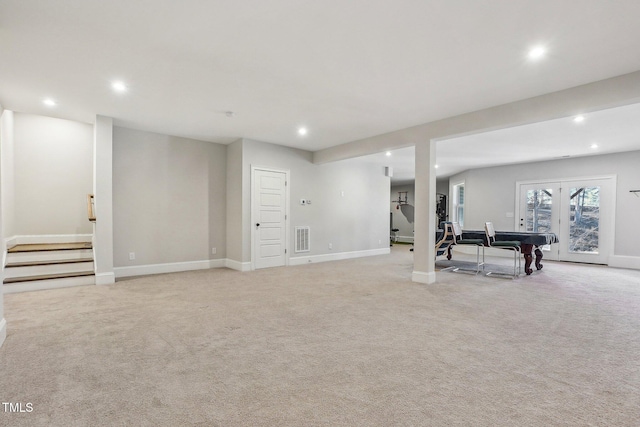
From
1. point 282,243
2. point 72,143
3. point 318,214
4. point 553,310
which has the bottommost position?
point 553,310

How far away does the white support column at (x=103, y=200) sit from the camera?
4.75 metres

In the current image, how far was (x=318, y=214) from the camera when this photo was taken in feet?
24.3

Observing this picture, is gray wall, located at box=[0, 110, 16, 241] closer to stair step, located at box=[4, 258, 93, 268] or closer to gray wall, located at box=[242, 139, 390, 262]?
stair step, located at box=[4, 258, 93, 268]

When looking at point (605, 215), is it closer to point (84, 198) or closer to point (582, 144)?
point (582, 144)

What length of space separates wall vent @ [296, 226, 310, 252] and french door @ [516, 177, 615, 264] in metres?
5.86

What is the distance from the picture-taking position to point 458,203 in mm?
10758

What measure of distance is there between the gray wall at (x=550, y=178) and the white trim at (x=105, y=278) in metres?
9.15

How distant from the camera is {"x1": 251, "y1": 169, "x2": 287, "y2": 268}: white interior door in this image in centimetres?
624

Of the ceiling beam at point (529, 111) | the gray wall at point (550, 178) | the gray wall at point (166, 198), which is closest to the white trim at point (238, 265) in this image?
the gray wall at point (166, 198)

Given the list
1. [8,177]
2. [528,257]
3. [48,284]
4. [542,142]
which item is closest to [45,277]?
[48,284]

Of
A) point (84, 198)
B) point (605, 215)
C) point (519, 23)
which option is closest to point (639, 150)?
point (605, 215)

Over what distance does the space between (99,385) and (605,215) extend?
954 centimetres

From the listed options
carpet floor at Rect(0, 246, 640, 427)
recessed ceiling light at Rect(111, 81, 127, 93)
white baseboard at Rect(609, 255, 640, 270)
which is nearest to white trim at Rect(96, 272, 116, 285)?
carpet floor at Rect(0, 246, 640, 427)

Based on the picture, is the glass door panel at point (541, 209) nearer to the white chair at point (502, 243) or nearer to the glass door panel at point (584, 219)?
the glass door panel at point (584, 219)
